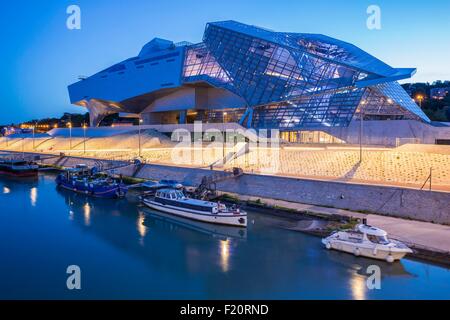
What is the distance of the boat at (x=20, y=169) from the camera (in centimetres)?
5644

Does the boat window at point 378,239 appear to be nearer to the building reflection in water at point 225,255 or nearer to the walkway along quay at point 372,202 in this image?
the walkway along quay at point 372,202

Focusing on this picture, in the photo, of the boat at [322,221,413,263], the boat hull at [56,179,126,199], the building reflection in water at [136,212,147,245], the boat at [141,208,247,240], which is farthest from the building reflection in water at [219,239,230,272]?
the boat hull at [56,179,126,199]

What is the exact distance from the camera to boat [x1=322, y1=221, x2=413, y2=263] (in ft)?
63.8

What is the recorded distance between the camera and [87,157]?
62406 mm

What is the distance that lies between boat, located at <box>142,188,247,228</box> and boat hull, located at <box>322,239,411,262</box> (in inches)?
273

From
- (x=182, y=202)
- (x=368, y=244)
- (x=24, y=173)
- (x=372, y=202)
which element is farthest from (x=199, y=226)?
(x=24, y=173)

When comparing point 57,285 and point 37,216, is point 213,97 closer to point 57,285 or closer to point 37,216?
point 37,216

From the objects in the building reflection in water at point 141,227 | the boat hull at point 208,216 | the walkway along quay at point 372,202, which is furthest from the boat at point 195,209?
the walkway along quay at point 372,202

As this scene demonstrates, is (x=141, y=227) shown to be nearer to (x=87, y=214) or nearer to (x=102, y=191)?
(x=87, y=214)

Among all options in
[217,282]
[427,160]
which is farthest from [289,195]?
[217,282]

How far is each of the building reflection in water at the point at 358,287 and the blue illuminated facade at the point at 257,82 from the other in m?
27.4

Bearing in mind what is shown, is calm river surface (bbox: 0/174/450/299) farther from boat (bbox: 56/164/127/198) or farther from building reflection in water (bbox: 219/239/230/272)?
boat (bbox: 56/164/127/198)

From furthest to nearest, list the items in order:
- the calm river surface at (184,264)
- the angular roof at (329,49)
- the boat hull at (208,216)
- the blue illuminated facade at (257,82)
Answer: the blue illuminated facade at (257,82)
the angular roof at (329,49)
the boat hull at (208,216)
the calm river surface at (184,264)
